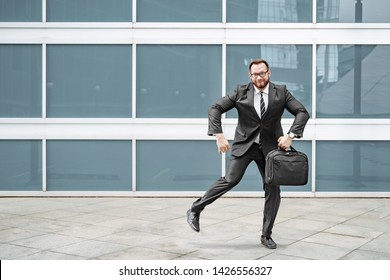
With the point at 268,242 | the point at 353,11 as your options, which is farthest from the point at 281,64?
the point at 268,242

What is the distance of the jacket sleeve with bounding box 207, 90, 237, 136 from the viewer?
580 centimetres

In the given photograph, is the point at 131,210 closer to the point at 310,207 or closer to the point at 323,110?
the point at 310,207

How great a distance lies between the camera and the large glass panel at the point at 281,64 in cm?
981

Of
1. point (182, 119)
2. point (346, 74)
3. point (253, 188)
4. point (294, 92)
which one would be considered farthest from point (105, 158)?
point (346, 74)

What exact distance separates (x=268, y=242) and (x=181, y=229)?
53.1 inches

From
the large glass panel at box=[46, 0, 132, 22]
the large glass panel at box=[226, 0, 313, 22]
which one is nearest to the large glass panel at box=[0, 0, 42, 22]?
the large glass panel at box=[46, 0, 132, 22]

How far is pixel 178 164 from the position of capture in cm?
984

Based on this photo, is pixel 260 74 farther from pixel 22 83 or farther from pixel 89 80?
pixel 22 83

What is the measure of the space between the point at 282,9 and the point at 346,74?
156 cm

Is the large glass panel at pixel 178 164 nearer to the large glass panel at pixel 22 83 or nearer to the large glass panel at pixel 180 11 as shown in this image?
the large glass panel at pixel 22 83

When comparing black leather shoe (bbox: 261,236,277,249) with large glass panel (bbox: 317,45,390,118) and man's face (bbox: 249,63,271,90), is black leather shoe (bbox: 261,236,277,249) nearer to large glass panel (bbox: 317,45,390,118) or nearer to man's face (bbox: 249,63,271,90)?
man's face (bbox: 249,63,271,90)

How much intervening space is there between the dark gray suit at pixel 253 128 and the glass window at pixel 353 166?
4.10 m

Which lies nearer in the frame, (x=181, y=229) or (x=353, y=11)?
(x=181, y=229)

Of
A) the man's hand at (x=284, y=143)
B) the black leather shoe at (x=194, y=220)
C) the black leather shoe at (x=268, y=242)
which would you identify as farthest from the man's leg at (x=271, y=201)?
the black leather shoe at (x=194, y=220)
